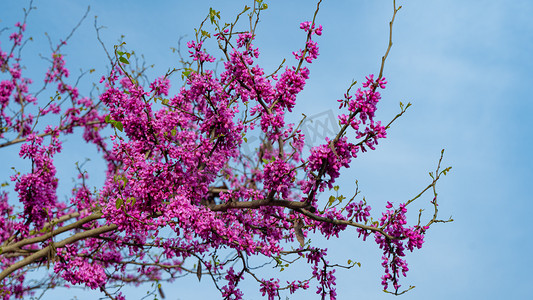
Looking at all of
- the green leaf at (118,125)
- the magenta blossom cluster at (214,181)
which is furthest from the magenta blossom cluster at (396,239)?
the green leaf at (118,125)

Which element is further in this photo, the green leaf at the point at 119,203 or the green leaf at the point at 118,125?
the green leaf at the point at 118,125

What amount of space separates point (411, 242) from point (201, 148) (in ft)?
9.59

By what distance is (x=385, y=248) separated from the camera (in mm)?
5875

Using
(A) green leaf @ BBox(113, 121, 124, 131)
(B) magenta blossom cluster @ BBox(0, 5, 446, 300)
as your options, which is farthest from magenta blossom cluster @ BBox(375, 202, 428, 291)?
(A) green leaf @ BBox(113, 121, 124, 131)

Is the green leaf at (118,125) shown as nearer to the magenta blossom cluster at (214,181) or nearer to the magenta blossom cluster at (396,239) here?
the magenta blossom cluster at (214,181)

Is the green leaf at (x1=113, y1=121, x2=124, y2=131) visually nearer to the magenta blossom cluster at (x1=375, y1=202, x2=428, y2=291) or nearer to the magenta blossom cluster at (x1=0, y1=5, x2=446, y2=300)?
the magenta blossom cluster at (x1=0, y1=5, x2=446, y2=300)

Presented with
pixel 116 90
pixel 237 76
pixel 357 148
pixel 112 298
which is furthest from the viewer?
pixel 112 298

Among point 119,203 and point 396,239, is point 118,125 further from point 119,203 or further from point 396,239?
point 396,239

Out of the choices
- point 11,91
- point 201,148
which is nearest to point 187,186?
point 201,148

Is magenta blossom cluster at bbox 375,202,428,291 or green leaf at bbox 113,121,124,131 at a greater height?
green leaf at bbox 113,121,124,131

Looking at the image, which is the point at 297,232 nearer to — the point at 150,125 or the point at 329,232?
the point at 329,232

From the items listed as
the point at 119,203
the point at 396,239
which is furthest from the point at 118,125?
the point at 396,239

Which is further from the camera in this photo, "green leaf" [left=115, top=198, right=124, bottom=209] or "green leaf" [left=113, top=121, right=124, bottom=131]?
"green leaf" [left=113, top=121, right=124, bottom=131]

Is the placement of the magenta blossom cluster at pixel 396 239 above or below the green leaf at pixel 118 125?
below
